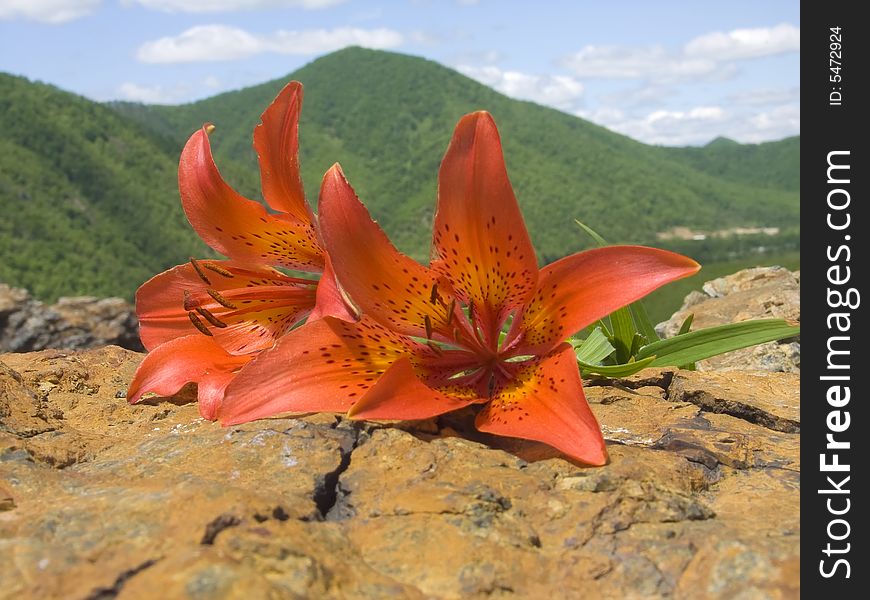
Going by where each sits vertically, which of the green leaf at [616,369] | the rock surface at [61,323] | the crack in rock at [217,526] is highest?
the green leaf at [616,369]

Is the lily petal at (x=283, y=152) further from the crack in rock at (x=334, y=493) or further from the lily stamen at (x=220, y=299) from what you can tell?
the crack in rock at (x=334, y=493)

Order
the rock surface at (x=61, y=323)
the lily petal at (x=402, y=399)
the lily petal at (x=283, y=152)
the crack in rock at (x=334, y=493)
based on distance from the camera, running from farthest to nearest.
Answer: the rock surface at (x=61, y=323)
the lily petal at (x=283, y=152)
the lily petal at (x=402, y=399)
the crack in rock at (x=334, y=493)

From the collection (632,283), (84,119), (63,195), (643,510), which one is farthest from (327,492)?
(84,119)

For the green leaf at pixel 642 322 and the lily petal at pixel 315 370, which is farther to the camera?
the green leaf at pixel 642 322

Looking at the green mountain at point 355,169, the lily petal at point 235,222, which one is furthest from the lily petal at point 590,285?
the green mountain at point 355,169

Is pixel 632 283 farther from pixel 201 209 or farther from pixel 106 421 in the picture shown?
pixel 106 421

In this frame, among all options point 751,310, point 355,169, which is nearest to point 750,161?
point 355,169
